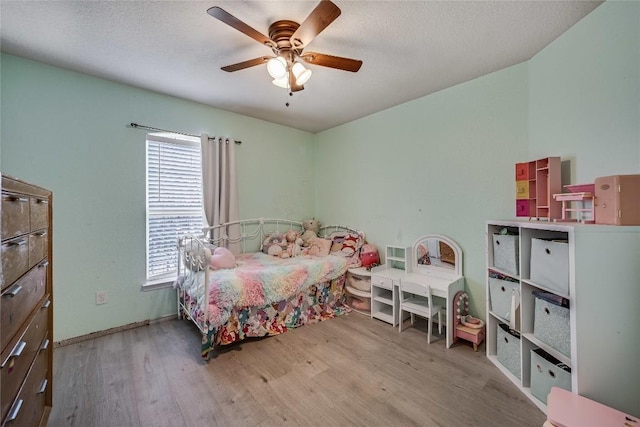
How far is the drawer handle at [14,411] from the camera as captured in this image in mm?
863

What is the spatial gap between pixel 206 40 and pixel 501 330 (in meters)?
3.09

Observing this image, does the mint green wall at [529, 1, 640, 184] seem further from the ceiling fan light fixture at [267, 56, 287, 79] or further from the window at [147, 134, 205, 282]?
the window at [147, 134, 205, 282]

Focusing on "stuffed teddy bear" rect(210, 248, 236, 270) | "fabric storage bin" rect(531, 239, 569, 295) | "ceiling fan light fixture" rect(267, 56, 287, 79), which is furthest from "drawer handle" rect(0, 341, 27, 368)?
"fabric storage bin" rect(531, 239, 569, 295)

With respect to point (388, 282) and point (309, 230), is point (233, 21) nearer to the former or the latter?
point (388, 282)

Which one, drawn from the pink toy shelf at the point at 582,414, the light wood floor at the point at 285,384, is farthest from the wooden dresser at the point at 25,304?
A: the pink toy shelf at the point at 582,414

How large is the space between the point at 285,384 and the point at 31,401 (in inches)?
50.2

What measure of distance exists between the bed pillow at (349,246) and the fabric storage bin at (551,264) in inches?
72.2

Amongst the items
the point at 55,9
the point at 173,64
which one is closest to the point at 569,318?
the point at 173,64

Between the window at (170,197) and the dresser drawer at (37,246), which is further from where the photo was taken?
the window at (170,197)

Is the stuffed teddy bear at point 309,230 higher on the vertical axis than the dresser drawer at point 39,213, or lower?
lower

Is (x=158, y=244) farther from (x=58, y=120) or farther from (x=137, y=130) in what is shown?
(x=58, y=120)

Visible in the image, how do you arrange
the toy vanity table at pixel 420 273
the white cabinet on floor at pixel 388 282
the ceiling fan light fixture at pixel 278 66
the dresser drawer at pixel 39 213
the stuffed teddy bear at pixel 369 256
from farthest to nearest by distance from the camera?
the stuffed teddy bear at pixel 369 256, the white cabinet on floor at pixel 388 282, the toy vanity table at pixel 420 273, the ceiling fan light fixture at pixel 278 66, the dresser drawer at pixel 39 213

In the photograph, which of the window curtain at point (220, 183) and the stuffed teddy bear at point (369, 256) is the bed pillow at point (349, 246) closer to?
the stuffed teddy bear at point (369, 256)

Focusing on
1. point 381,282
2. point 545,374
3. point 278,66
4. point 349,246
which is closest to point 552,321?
point 545,374
